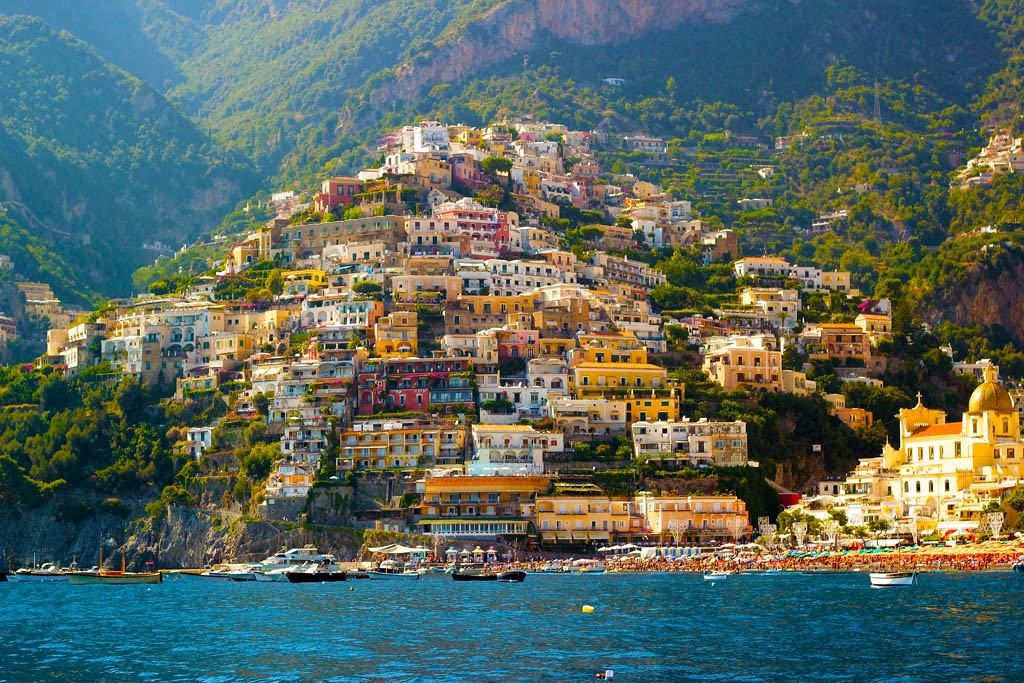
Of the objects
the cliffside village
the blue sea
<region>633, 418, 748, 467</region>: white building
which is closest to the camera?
the blue sea

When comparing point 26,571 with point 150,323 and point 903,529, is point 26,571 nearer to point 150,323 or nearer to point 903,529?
point 150,323

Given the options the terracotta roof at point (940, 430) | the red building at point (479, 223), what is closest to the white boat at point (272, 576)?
the terracotta roof at point (940, 430)

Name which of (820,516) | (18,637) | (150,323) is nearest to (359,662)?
(18,637)

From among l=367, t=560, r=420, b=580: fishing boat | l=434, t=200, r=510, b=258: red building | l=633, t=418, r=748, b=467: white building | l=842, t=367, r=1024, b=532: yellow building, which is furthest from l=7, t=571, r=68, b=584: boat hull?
l=842, t=367, r=1024, b=532: yellow building

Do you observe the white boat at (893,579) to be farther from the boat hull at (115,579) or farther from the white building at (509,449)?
the boat hull at (115,579)

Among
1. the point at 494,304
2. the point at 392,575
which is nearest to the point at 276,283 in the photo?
the point at 494,304

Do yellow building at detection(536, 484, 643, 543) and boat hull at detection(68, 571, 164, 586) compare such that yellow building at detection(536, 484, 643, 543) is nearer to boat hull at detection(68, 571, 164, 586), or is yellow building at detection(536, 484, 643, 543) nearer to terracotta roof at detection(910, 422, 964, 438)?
terracotta roof at detection(910, 422, 964, 438)

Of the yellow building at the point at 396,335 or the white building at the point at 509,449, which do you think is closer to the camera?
the white building at the point at 509,449
